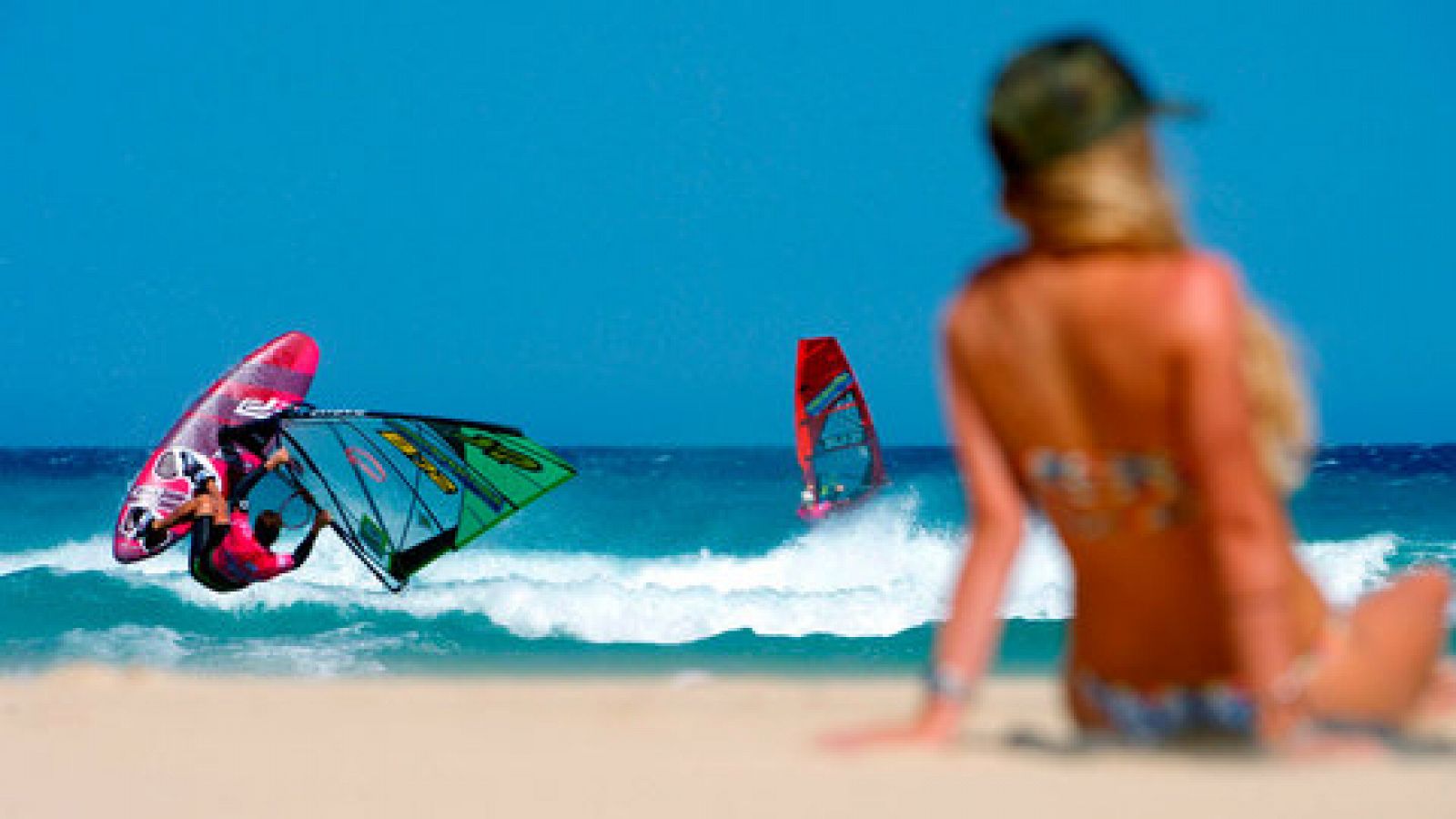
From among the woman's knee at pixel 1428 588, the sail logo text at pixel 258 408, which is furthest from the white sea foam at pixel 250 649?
the woman's knee at pixel 1428 588

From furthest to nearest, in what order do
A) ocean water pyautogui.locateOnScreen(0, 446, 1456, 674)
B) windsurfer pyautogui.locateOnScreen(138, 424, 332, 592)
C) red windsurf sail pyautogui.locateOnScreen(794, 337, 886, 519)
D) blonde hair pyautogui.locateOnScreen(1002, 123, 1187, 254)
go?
red windsurf sail pyautogui.locateOnScreen(794, 337, 886, 519) → ocean water pyautogui.locateOnScreen(0, 446, 1456, 674) → windsurfer pyautogui.locateOnScreen(138, 424, 332, 592) → blonde hair pyautogui.locateOnScreen(1002, 123, 1187, 254)

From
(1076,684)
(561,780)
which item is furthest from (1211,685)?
(561,780)

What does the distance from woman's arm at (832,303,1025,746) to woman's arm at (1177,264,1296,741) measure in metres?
0.25

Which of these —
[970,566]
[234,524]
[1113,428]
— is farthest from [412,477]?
[1113,428]

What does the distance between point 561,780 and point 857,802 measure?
1.54 feet

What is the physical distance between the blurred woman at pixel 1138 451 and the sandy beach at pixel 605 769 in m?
0.11

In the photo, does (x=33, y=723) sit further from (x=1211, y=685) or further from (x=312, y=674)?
(x=312, y=674)

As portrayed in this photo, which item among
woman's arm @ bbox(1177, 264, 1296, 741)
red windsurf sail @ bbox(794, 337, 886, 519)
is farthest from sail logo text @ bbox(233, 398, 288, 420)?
woman's arm @ bbox(1177, 264, 1296, 741)

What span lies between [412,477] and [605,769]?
9.37m

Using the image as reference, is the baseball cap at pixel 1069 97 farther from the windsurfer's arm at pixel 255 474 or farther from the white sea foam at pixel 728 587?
the white sea foam at pixel 728 587

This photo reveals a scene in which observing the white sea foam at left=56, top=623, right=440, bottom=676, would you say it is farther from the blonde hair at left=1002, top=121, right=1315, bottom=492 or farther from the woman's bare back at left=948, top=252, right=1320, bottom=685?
the blonde hair at left=1002, top=121, right=1315, bottom=492

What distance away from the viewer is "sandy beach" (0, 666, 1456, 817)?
1.87 meters

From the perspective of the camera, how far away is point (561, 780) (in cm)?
219

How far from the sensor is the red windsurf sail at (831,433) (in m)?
13.7
